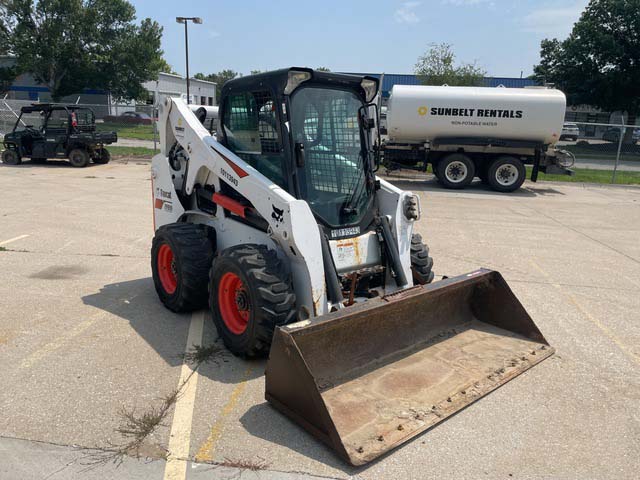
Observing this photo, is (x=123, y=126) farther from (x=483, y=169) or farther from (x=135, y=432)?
Answer: (x=135, y=432)

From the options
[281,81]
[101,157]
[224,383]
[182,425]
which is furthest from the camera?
[101,157]

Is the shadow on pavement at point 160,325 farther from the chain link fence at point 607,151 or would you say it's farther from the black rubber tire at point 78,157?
the chain link fence at point 607,151

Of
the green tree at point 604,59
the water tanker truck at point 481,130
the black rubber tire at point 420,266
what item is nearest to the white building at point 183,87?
the green tree at point 604,59

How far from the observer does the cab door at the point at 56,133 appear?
1762cm

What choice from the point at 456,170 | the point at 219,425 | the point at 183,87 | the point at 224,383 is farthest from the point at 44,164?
the point at 183,87

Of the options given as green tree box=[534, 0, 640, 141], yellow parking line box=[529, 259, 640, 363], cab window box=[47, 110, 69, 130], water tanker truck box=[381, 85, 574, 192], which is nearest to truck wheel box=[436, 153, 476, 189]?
water tanker truck box=[381, 85, 574, 192]

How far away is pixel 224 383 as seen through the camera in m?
4.13

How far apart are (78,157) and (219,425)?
16850 millimetres

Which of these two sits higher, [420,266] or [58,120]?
[58,120]

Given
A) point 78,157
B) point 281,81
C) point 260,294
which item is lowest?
point 78,157

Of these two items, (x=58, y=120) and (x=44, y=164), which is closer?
(x=58, y=120)

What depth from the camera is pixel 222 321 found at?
4.59 m

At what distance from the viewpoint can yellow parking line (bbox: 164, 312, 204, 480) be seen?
313cm

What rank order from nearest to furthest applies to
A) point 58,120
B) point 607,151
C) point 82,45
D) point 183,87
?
1. point 58,120
2. point 607,151
3. point 82,45
4. point 183,87
